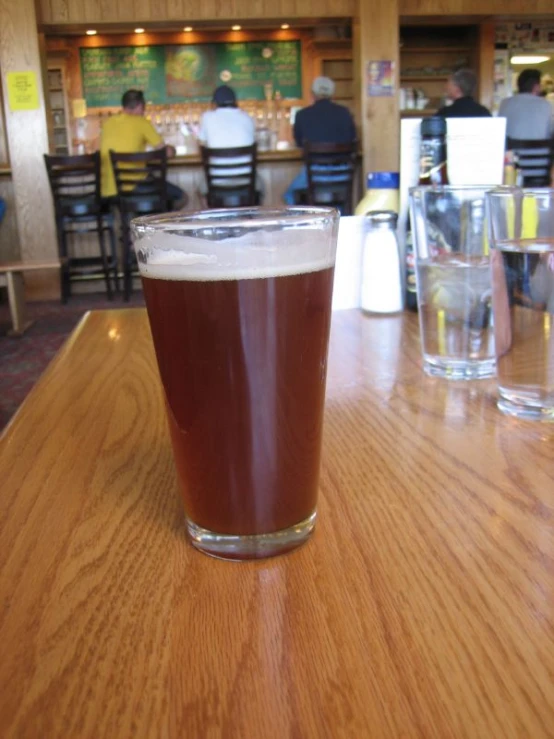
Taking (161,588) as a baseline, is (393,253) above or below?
above

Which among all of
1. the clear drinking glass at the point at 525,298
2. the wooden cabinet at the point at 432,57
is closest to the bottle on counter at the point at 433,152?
the clear drinking glass at the point at 525,298

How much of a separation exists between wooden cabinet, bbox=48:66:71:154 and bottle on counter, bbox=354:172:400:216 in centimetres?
638

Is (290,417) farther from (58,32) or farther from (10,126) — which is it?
(58,32)

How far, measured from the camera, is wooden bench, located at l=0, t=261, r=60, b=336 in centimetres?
382

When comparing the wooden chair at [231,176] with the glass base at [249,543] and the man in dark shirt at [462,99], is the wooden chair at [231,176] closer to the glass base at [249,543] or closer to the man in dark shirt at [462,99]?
the man in dark shirt at [462,99]

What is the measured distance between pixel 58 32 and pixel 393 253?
5297 mm

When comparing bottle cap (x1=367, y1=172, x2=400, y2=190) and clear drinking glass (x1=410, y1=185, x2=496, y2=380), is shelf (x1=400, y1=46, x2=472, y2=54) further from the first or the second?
clear drinking glass (x1=410, y1=185, x2=496, y2=380)

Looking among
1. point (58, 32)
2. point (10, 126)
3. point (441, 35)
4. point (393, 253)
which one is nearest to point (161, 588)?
point (393, 253)

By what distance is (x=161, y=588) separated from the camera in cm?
36

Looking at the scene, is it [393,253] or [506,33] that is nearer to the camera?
[393,253]

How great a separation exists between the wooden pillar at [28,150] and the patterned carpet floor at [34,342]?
381 mm

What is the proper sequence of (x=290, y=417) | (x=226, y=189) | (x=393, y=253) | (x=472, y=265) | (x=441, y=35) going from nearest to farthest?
(x=290, y=417)
(x=472, y=265)
(x=393, y=253)
(x=226, y=189)
(x=441, y=35)

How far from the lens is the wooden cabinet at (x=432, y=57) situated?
6.88m

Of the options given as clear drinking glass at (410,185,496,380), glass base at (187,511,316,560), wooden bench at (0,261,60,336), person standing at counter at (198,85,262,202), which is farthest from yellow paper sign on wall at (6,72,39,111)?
glass base at (187,511,316,560)
